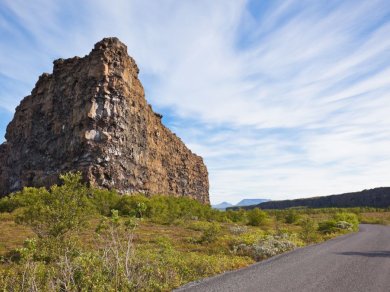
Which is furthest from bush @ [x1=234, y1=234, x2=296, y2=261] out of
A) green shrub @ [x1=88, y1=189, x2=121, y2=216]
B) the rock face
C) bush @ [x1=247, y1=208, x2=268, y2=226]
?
the rock face

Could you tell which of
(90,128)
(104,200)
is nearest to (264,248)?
(104,200)

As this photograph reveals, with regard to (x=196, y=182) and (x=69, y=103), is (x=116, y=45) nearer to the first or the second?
(x=69, y=103)

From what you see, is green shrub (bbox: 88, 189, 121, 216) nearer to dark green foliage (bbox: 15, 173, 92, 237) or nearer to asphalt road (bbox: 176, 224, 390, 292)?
dark green foliage (bbox: 15, 173, 92, 237)

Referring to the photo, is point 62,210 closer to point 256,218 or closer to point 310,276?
point 310,276

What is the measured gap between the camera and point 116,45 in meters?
54.8

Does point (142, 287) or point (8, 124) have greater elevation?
point (8, 124)

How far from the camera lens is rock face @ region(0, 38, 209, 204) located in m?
50.0

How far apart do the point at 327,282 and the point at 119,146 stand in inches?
1782

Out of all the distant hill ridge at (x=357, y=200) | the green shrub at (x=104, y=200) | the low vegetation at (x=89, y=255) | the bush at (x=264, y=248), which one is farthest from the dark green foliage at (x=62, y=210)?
the distant hill ridge at (x=357, y=200)

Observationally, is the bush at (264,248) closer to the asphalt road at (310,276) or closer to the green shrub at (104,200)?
the asphalt road at (310,276)

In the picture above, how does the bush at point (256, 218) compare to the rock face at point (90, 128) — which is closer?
the bush at point (256, 218)

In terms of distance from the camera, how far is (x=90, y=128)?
49.5 m

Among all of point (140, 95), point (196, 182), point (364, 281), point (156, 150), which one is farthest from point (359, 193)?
point (364, 281)

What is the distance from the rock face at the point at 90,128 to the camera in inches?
1969
